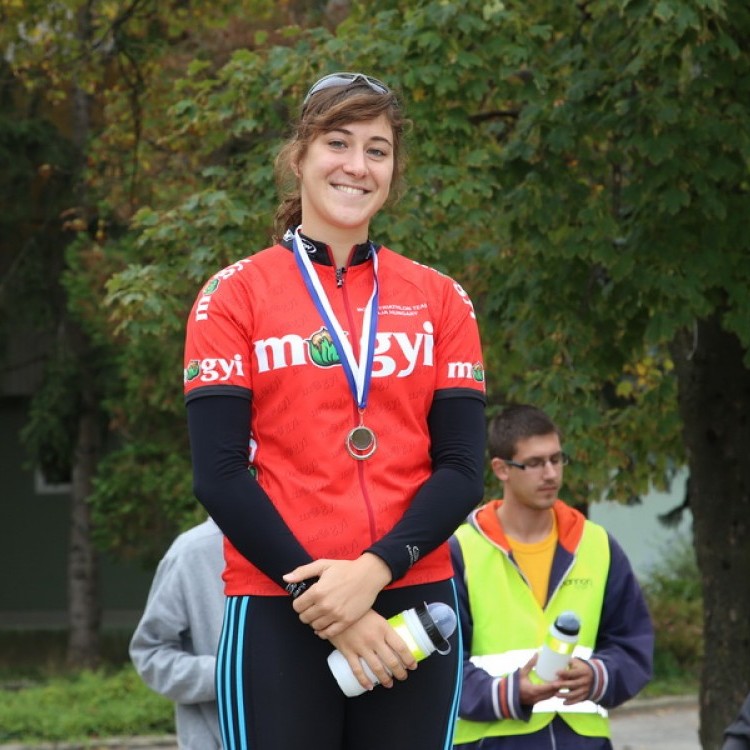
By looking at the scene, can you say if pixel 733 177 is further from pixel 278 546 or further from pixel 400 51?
pixel 278 546

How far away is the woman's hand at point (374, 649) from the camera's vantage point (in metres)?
2.89

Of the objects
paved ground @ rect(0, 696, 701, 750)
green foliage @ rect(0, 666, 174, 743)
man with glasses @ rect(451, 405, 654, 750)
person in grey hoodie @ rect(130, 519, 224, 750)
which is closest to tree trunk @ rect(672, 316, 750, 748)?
paved ground @ rect(0, 696, 701, 750)

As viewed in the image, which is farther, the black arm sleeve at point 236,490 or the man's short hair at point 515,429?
the man's short hair at point 515,429

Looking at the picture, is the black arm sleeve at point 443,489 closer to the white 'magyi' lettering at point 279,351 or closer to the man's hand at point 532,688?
the white 'magyi' lettering at point 279,351

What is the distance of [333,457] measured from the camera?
3.02 meters

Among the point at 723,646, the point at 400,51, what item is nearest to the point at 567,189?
the point at 400,51

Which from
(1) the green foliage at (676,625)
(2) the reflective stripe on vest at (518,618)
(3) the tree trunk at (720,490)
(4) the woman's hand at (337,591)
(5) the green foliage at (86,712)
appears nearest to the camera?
(4) the woman's hand at (337,591)

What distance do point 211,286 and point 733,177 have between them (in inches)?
233

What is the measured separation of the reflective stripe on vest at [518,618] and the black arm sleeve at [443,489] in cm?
203

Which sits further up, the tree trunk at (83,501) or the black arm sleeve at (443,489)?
the black arm sleeve at (443,489)

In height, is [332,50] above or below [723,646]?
above

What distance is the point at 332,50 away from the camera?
29.5 feet

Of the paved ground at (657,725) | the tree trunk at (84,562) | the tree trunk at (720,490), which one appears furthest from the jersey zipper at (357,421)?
the tree trunk at (84,562)

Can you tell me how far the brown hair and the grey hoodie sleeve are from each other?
6.91ft
